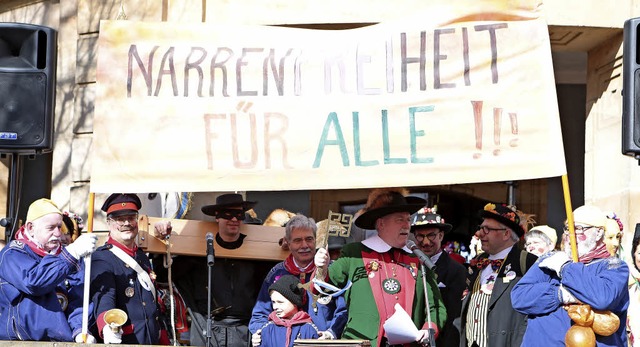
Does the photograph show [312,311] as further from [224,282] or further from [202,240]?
[202,240]

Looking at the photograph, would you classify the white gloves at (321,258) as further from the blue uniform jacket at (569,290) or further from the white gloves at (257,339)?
the blue uniform jacket at (569,290)

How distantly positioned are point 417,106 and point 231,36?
54.0 inches

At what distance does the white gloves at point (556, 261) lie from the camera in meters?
7.98

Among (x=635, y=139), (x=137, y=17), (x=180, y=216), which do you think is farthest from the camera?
(x=137, y=17)

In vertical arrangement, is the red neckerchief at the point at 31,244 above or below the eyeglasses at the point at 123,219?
below

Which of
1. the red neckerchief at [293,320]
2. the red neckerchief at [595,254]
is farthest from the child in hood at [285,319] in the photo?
the red neckerchief at [595,254]

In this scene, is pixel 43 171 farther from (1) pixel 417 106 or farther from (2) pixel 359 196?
(1) pixel 417 106

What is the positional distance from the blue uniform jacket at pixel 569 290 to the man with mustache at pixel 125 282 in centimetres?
265

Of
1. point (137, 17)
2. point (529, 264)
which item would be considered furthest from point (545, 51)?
point (137, 17)

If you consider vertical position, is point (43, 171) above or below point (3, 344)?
above

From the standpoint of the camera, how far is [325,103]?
8773 mm

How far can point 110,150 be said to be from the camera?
28.8 feet

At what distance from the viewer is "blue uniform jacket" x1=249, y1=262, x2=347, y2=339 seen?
9094mm

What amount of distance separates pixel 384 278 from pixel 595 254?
156cm
